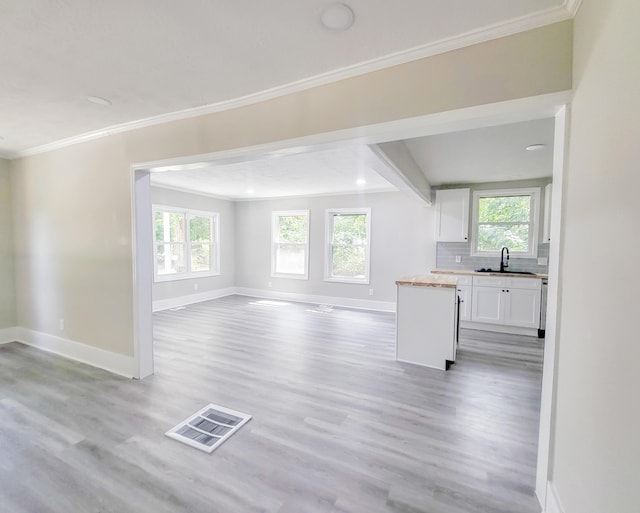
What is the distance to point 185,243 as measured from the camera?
6.42 meters

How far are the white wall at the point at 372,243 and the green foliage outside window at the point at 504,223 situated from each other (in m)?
0.90

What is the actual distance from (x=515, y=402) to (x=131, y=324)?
379cm

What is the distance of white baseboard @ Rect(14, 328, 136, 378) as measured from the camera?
10.0 ft

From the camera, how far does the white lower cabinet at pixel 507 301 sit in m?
4.46

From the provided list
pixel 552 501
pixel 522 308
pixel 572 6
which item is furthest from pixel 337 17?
pixel 522 308

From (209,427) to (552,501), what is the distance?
2.16m

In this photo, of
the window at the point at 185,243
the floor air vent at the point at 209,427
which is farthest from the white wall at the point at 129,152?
the window at the point at 185,243

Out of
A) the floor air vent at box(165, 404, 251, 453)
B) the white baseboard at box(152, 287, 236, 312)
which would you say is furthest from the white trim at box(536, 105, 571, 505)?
the white baseboard at box(152, 287, 236, 312)

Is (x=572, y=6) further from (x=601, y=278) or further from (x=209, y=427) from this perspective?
(x=209, y=427)

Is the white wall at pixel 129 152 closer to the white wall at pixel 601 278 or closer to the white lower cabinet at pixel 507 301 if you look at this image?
the white wall at pixel 601 278

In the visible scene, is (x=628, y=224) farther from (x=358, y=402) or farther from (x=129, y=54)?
(x=129, y=54)

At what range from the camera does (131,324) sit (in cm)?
298

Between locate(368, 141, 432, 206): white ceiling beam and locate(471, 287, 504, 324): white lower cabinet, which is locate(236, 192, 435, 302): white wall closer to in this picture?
locate(471, 287, 504, 324): white lower cabinet

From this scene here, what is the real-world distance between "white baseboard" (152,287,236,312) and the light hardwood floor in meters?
2.20
